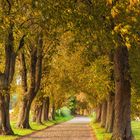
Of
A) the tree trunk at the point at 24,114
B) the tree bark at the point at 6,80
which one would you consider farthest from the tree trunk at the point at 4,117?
the tree trunk at the point at 24,114

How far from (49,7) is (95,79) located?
17.1 m

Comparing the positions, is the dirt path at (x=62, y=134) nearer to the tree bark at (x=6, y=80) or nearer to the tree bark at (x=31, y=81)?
the tree bark at (x=6, y=80)

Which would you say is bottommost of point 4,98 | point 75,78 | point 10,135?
point 10,135

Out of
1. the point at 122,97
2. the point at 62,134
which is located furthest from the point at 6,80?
the point at 122,97

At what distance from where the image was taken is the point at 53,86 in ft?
183

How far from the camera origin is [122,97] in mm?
23062

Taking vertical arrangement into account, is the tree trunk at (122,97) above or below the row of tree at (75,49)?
below

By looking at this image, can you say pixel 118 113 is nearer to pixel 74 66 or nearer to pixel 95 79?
pixel 95 79

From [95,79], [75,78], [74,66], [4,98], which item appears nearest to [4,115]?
[4,98]

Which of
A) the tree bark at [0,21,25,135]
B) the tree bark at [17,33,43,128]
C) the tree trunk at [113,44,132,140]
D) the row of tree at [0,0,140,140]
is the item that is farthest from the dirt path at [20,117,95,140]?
the tree trunk at [113,44,132,140]

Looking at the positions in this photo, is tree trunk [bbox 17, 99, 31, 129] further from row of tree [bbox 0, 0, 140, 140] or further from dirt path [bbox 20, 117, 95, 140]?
dirt path [bbox 20, 117, 95, 140]

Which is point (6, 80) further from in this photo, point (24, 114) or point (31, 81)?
point (24, 114)

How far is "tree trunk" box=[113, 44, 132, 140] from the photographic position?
22.8 m

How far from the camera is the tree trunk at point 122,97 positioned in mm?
22844
